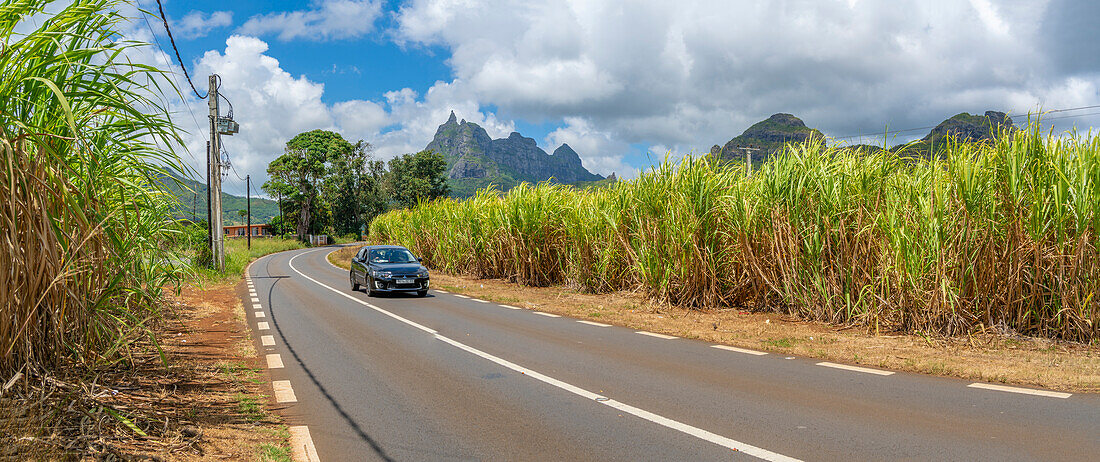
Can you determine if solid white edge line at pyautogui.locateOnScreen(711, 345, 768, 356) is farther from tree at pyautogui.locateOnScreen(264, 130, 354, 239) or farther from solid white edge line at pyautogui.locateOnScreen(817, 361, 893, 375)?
tree at pyautogui.locateOnScreen(264, 130, 354, 239)

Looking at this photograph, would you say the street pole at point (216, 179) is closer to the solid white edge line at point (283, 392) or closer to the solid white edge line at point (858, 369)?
the solid white edge line at point (283, 392)

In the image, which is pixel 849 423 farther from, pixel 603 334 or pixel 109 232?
pixel 109 232

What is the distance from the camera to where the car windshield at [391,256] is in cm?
1978

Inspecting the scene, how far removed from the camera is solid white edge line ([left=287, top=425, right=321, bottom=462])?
4.67 metres

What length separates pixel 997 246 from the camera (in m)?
8.84

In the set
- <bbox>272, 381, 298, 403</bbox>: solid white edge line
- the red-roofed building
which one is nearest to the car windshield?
<bbox>272, 381, 298, 403</bbox>: solid white edge line

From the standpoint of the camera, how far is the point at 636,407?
598 cm

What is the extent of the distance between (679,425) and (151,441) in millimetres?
4031

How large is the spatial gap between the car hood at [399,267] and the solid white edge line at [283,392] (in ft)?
36.7

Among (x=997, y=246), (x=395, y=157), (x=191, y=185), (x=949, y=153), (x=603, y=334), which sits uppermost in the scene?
(x=395, y=157)

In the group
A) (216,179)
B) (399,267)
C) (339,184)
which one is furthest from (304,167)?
(399,267)

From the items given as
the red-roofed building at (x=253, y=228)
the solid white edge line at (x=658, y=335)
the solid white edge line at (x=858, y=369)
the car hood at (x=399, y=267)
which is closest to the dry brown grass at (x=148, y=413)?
the solid white edge line at (x=658, y=335)

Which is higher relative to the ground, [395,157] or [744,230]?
[395,157]

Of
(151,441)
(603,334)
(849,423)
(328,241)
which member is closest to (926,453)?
(849,423)
